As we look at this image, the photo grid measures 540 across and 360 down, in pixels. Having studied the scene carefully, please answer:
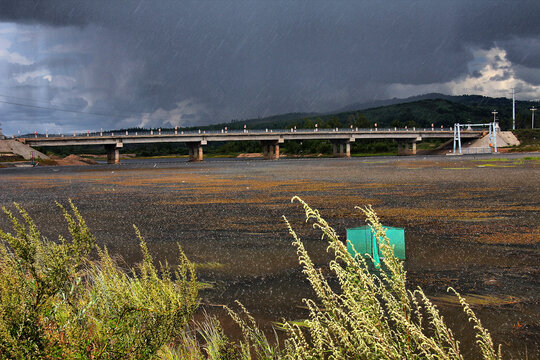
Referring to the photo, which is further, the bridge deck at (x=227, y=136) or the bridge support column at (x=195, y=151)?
the bridge support column at (x=195, y=151)

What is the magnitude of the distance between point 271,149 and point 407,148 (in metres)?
49.5

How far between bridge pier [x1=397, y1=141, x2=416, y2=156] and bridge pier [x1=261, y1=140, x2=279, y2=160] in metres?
45.5

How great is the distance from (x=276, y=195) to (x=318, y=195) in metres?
2.24

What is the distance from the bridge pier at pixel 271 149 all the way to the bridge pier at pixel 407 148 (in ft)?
149

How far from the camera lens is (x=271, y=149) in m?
136

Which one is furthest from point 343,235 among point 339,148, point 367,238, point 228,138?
point 339,148

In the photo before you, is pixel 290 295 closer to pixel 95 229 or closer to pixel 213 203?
pixel 95 229

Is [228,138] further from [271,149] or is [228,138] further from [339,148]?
[339,148]

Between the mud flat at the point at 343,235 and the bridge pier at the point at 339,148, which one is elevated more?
the bridge pier at the point at 339,148

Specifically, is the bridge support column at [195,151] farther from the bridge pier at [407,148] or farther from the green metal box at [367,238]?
the green metal box at [367,238]

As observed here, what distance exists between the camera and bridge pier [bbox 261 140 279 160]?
13488cm

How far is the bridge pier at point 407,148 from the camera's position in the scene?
5822 inches

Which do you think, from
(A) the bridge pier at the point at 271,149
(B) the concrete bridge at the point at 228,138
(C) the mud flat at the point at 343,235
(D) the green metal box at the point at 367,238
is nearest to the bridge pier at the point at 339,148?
→ (B) the concrete bridge at the point at 228,138

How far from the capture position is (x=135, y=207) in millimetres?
19562
